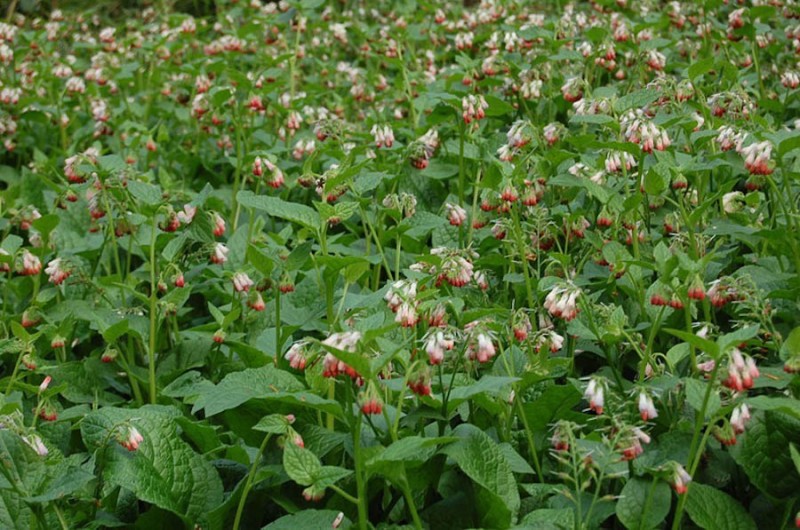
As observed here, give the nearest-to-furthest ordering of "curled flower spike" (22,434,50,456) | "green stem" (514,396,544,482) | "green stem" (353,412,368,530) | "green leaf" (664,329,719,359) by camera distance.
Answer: "green leaf" (664,329,719,359) → "green stem" (353,412,368,530) → "curled flower spike" (22,434,50,456) → "green stem" (514,396,544,482)

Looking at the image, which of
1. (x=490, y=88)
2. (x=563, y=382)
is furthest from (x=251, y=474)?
(x=490, y=88)

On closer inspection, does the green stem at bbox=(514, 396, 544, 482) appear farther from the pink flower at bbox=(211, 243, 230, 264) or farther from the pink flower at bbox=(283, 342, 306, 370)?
the pink flower at bbox=(211, 243, 230, 264)

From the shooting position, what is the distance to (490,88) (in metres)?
5.76

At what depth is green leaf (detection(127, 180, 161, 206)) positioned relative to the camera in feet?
11.3

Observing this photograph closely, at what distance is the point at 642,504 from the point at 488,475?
377 mm

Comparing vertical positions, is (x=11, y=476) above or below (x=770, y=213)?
above

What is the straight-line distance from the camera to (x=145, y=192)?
3469mm

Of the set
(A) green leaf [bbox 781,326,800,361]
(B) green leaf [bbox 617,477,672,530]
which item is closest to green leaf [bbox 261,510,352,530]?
(B) green leaf [bbox 617,477,672,530]

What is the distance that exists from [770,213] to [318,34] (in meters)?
5.23

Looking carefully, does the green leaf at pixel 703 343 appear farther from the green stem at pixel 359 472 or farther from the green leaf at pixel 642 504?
the green stem at pixel 359 472

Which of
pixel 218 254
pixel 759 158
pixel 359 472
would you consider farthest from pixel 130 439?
pixel 759 158

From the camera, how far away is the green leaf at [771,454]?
8.13ft

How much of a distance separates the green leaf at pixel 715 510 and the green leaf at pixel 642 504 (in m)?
0.09

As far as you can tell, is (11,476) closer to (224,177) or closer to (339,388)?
(339,388)
